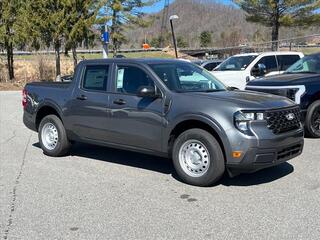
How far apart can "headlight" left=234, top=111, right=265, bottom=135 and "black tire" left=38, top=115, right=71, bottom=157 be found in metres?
3.38

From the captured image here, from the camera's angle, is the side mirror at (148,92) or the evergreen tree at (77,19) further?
the evergreen tree at (77,19)

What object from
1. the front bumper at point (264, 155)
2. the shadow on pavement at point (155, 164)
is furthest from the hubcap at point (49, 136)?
the front bumper at point (264, 155)

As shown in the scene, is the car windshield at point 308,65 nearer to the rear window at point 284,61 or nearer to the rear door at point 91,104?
the rear window at point 284,61

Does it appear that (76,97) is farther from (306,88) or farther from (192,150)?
(306,88)

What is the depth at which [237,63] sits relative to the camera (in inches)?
566

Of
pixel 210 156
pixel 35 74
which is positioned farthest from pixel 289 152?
pixel 35 74

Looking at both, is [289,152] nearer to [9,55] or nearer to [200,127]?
[200,127]

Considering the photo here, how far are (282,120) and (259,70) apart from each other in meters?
7.43

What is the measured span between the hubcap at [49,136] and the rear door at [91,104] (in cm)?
56

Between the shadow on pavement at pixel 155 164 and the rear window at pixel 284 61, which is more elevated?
the rear window at pixel 284 61

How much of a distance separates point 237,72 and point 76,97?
7059mm

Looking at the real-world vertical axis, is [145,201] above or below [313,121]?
below

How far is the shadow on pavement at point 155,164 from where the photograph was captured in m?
6.63

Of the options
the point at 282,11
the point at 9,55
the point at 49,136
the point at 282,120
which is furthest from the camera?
the point at 282,11
